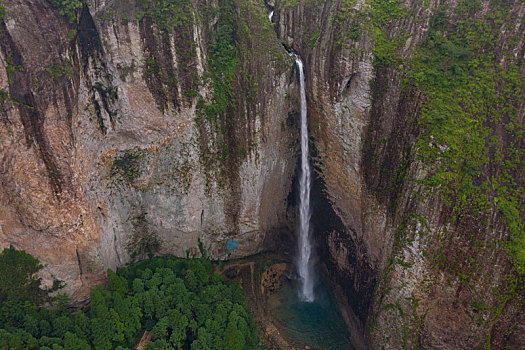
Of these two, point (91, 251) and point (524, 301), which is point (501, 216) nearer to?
point (524, 301)

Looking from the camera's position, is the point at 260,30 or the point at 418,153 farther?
the point at 260,30

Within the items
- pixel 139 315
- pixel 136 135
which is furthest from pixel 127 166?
pixel 139 315

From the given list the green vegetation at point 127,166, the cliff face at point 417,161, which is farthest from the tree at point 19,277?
the cliff face at point 417,161

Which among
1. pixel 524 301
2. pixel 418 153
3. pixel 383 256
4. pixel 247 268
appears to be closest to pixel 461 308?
pixel 524 301

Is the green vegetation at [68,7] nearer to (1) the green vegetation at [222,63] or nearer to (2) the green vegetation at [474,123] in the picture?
(1) the green vegetation at [222,63]

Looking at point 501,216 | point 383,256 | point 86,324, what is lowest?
point 86,324

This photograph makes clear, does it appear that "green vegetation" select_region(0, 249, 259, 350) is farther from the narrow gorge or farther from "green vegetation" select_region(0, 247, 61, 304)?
the narrow gorge
